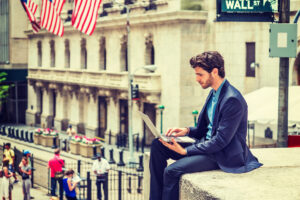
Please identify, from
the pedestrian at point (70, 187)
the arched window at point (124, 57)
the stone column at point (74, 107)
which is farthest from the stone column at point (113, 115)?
the pedestrian at point (70, 187)

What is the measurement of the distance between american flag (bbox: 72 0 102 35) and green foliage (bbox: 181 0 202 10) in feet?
31.4

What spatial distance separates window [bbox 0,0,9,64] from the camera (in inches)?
1997

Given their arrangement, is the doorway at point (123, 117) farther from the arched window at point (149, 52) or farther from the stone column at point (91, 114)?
the arched window at point (149, 52)

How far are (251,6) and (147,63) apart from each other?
2505 cm

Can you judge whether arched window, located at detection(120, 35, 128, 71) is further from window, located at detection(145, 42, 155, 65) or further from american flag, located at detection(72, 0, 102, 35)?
american flag, located at detection(72, 0, 102, 35)

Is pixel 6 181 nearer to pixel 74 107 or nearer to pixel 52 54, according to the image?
pixel 74 107

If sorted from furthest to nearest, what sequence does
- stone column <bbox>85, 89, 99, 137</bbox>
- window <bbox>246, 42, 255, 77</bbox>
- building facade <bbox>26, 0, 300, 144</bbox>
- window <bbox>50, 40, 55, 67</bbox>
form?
window <bbox>50, 40, 55, 67</bbox> → stone column <bbox>85, 89, 99, 137</bbox> → building facade <bbox>26, 0, 300, 144</bbox> → window <bbox>246, 42, 255, 77</bbox>

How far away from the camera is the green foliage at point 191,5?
31.1 m

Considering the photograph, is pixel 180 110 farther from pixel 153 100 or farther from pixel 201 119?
pixel 201 119

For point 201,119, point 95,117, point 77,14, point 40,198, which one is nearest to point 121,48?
point 95,117

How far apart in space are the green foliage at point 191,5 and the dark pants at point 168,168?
2599cm

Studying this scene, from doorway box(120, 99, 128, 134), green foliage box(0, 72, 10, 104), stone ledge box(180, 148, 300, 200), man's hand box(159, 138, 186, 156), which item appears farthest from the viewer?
green foliage box(0, 72, 10, 104)

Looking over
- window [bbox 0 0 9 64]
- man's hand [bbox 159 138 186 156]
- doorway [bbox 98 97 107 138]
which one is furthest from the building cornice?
man's hand [bbox 159 138 186 156]

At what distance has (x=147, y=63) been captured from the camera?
34750 mm
